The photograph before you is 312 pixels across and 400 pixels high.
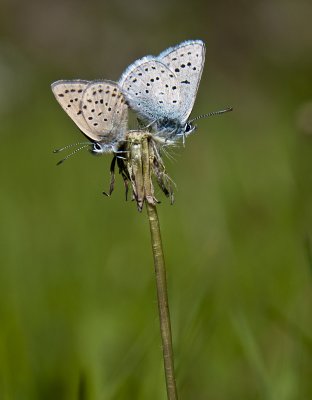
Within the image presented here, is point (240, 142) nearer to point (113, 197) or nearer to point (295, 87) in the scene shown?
point (295, 87)

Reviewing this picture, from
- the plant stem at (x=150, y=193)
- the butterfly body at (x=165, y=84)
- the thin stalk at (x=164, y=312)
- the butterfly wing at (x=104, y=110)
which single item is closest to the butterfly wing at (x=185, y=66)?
the butterfly body at (x=165, y=84)

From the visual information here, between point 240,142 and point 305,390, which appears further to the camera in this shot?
point 240,142

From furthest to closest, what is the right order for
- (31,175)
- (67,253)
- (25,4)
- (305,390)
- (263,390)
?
(25,4) < (31,175) < (67,253) < (305,390) < (263,390)

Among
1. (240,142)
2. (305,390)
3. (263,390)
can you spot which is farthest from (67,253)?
(240,142)

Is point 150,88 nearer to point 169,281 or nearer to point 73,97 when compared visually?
point 73,97

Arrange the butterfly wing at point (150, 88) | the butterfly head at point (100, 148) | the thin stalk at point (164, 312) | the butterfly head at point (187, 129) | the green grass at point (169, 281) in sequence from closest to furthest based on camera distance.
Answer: the thin stalk at point (164, 312), the butterfly head at point (100, 148), the butterfly wing at point (150, 88), the butterfly head at point (187, 129), the green grass at point (169, 281)

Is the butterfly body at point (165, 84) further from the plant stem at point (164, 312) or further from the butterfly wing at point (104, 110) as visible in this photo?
the plant stem at point (164, 312)

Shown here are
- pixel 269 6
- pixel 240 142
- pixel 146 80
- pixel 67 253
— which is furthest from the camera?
pixel 269 6
